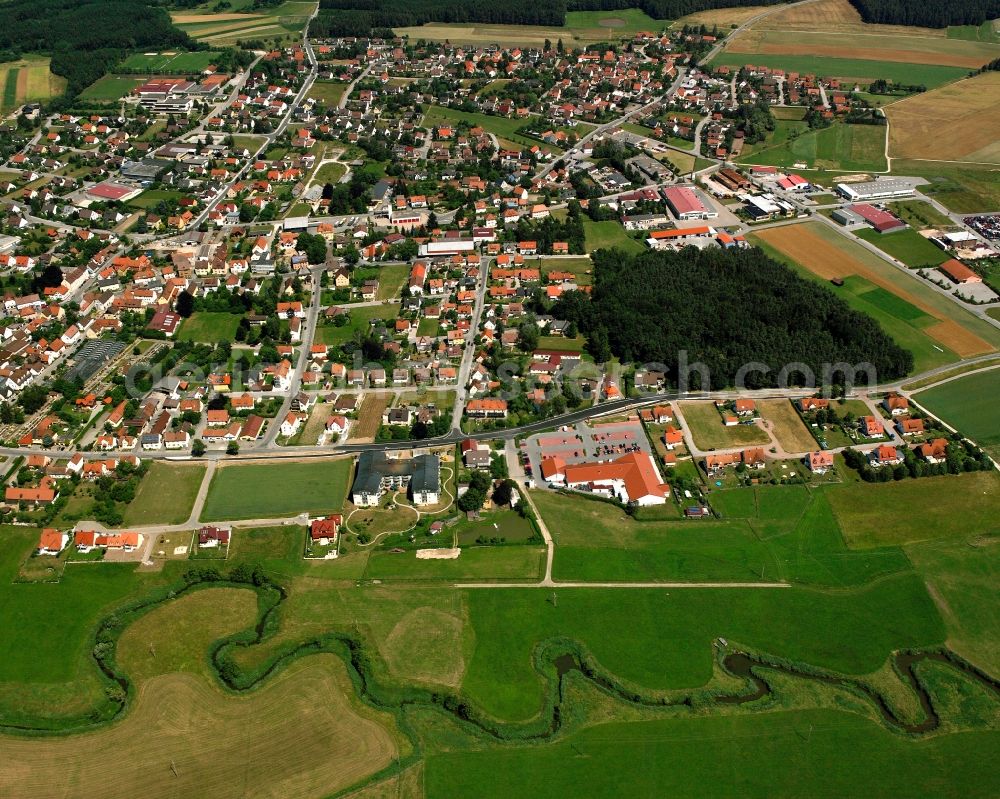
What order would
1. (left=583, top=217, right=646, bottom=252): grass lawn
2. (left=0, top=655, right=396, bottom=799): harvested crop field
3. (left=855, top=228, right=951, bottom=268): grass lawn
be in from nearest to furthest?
1. (left=0, top=655, right=396, bottom=799): harvested crop field
2. (left=855, top=228, right=951, bottom=268): grass lawn
3. (left=583, top=217, right=646, bottom=252): grass lawn

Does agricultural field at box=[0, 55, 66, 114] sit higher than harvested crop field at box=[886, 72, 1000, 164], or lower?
higher

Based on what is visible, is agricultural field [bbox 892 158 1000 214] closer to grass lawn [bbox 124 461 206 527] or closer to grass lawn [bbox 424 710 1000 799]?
grass lawn [bbox 424 710 1000 799]

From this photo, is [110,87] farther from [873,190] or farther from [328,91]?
[873,190]

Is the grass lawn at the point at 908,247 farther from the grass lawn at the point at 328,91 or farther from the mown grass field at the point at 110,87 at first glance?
the mown grass field at the point at 110,87

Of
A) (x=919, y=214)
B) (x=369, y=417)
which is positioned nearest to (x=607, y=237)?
(x=919, y=214)

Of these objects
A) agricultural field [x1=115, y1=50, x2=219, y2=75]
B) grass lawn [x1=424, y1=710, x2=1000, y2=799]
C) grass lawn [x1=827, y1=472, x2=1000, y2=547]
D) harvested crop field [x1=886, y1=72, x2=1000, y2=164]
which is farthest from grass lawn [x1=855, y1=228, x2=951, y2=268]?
agricultural field [x1=115, y1=50, x2=219, y2=75]

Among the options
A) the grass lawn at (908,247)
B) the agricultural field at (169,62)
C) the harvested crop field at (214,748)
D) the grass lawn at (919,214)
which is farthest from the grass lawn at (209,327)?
the agricultural field at (169,62)
